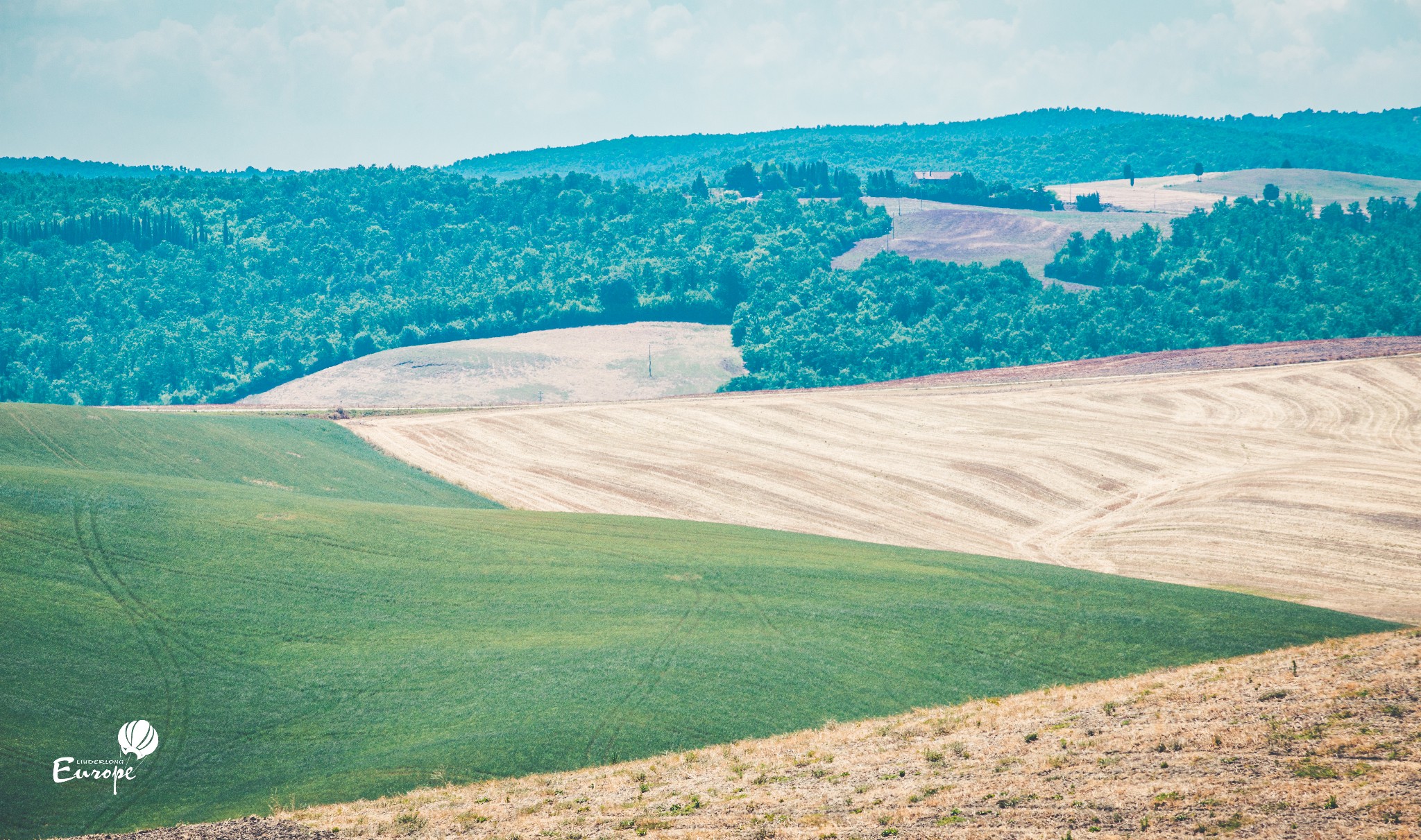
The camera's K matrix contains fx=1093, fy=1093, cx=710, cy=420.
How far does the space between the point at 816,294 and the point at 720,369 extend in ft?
68.3

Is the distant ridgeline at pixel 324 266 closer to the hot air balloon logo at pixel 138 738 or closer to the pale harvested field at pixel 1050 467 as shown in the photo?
the pale harvested field at pixel 1050 467

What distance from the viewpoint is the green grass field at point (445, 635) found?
25938mm

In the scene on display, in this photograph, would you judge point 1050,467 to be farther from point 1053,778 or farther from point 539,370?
point 539,370

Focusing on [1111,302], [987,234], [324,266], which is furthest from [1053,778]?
[324,266]

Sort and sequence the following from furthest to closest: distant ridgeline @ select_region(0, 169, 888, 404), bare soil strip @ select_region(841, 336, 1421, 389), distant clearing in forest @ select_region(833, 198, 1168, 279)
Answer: distant clearing in forest @ select_region(833, 198, 1168, 279), distant ridgeline @ select_region(0, 169, 888, 404), bare soil strip @ select_region(841, 336, 1421, 389)

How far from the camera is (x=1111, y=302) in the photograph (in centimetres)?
12938

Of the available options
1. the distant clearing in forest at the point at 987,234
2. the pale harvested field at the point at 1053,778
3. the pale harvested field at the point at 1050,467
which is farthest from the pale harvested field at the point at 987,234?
the pale harvested field at the point at 1053,778

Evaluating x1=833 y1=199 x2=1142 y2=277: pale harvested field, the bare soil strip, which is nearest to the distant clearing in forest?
x1=833 y1=199 x2=1142 y2=277: pale harvested field

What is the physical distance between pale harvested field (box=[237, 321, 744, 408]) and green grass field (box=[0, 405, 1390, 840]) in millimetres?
76127

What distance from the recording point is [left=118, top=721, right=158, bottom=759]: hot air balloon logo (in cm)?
2575

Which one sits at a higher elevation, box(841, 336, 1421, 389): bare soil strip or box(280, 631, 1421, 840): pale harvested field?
box(841, 336, 1421, 389): bare soil strip

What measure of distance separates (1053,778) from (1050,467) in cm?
4008

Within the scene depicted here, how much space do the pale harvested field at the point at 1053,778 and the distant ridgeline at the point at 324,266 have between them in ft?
415

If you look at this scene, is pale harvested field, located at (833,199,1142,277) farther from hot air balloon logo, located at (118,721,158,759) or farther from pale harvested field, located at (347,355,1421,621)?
hot air balloon logo, located at (118,721,158,759)
